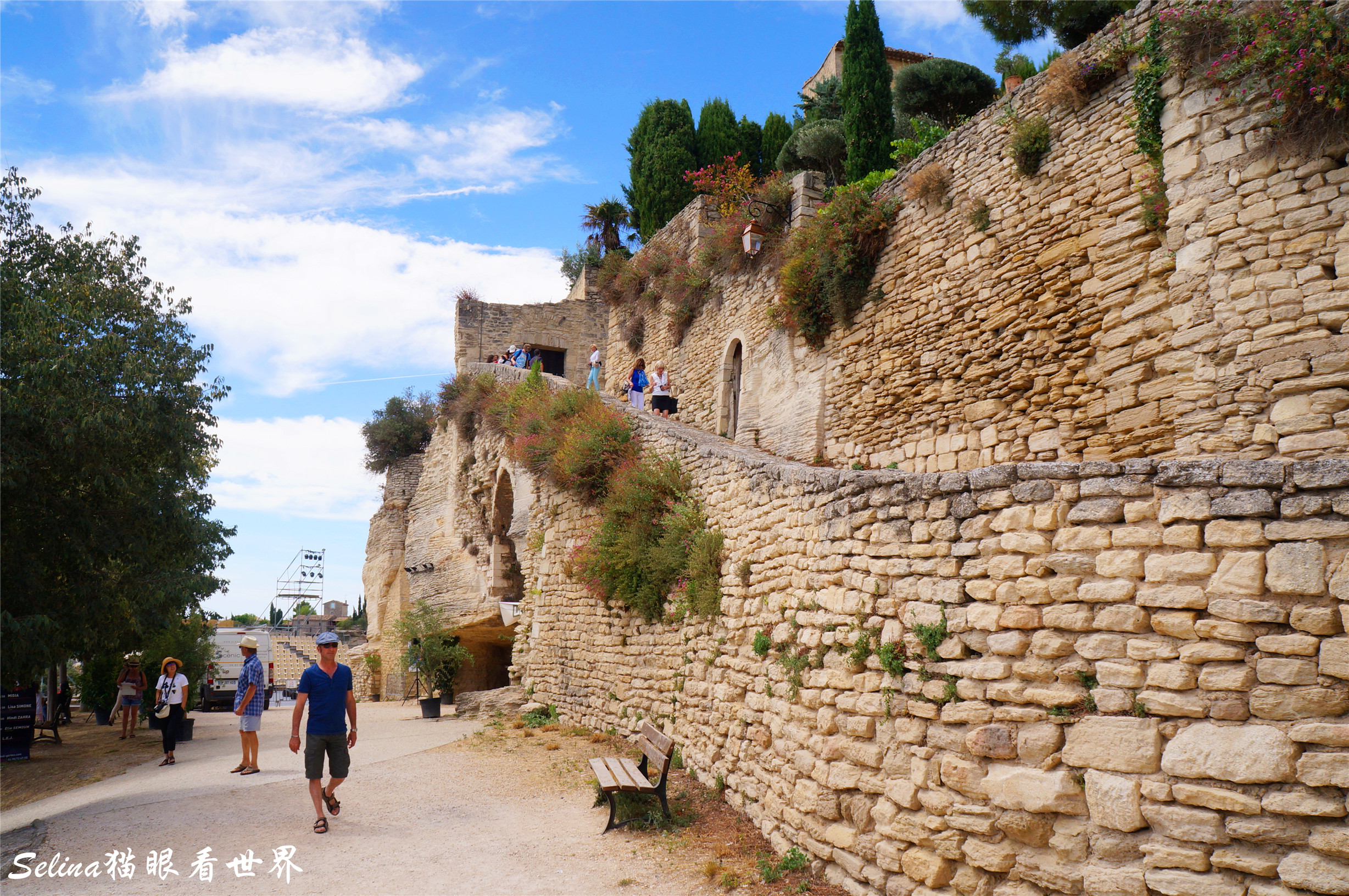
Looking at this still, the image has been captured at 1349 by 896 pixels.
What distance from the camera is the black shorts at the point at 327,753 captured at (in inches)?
267

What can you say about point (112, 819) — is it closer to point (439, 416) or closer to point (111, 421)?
point (111, 421)

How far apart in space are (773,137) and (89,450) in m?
19.7

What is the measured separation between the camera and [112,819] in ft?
24.0

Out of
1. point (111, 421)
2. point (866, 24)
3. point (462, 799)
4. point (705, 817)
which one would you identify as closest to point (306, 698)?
point (462, 799)

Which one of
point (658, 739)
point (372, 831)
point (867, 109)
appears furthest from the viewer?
point (867, 109)

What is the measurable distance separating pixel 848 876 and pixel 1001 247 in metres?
6.73

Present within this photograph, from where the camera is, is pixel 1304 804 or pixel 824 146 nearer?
pixel 1304 804

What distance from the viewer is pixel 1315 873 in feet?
10.7

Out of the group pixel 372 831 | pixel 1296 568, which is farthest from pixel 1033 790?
pixel 372 831

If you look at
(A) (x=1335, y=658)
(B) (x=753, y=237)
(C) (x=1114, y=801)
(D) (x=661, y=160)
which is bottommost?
(C) (x=1114, y=801)

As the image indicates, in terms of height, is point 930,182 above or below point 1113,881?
above

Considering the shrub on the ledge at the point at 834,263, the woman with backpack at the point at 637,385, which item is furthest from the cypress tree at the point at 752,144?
the shrub on the ledge at the point at 834,263

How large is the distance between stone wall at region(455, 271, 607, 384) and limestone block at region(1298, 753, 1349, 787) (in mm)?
22444

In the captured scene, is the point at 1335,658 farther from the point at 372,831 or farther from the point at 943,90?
the point at 943,90
